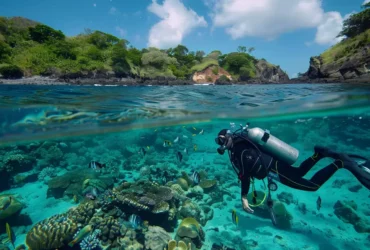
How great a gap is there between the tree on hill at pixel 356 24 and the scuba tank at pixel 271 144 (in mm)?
33716

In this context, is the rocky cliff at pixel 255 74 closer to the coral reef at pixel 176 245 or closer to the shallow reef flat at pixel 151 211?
the shallow reef flat at pixel 151 211

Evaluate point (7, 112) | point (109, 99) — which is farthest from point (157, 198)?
point (7, 112)

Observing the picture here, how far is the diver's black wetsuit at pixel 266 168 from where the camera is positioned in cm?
576

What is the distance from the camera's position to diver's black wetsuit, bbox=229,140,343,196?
227 inches

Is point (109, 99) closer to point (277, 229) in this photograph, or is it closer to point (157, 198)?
point (157, 198)

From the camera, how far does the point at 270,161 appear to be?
6293 millimetres

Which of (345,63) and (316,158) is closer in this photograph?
(316,158)

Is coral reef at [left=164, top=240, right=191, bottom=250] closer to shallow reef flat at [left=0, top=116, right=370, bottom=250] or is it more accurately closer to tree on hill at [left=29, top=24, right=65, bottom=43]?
shallow reef flat at [left=0, top=116, right=370, bottom=250]

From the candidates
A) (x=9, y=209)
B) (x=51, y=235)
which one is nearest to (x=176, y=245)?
(x=51, y=235)

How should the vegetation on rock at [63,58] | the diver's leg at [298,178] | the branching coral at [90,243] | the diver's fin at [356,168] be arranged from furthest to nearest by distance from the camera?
the vegetation on rock at [63,58] → the branching coral at [90,243] → the diver's leg at [298,178] → the diver's fin at [356,168]

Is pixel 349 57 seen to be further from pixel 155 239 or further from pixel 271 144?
pixel 155 239

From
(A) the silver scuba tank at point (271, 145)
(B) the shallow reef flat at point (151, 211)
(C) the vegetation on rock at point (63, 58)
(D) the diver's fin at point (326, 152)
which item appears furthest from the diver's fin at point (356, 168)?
(C) the vegetation on rock at point (63, 58)

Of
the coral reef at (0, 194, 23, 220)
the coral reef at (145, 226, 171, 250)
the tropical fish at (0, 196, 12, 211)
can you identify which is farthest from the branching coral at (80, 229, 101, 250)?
the coral reef at (0, 194, 23, 220)

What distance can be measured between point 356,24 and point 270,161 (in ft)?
117
